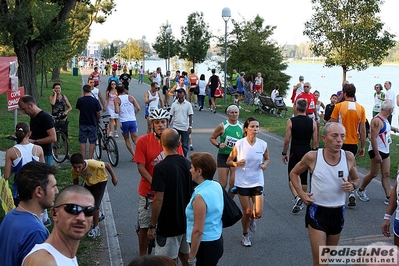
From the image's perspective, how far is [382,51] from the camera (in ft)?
73.7

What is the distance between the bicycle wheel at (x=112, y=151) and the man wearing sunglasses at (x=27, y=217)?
8.31 meters

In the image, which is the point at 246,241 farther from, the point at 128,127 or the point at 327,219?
the point at 128,127

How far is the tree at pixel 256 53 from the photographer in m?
31.2

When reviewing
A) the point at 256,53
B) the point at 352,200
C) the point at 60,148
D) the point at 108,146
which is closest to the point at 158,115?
the point at 352,200

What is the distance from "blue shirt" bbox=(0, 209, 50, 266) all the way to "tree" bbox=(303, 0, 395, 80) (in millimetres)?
20558

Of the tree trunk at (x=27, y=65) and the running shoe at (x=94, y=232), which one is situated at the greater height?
the tree trunk at (x=27, y=65)

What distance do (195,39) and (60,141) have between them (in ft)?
91.4

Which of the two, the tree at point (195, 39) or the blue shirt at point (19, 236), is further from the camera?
the tree at point (195, 39)

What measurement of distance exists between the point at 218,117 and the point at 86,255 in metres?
15.5

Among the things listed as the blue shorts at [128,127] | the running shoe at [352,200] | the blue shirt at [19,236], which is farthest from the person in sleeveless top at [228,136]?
the blue shorts at [128,127]

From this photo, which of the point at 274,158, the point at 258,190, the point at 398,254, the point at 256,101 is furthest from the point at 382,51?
the point at 398,254

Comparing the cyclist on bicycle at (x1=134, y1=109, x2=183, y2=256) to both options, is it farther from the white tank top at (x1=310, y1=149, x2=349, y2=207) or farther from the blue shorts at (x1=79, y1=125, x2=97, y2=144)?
the blue shorts at (x1=79, y1=125, x2=97, y2=144)

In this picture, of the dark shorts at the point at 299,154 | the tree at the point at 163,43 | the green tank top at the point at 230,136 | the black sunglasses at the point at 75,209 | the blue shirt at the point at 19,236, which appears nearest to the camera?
the black sunglasses at the point at 75,209

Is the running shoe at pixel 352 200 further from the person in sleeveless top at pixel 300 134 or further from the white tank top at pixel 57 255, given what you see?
the white tank top at pixel 57 255
